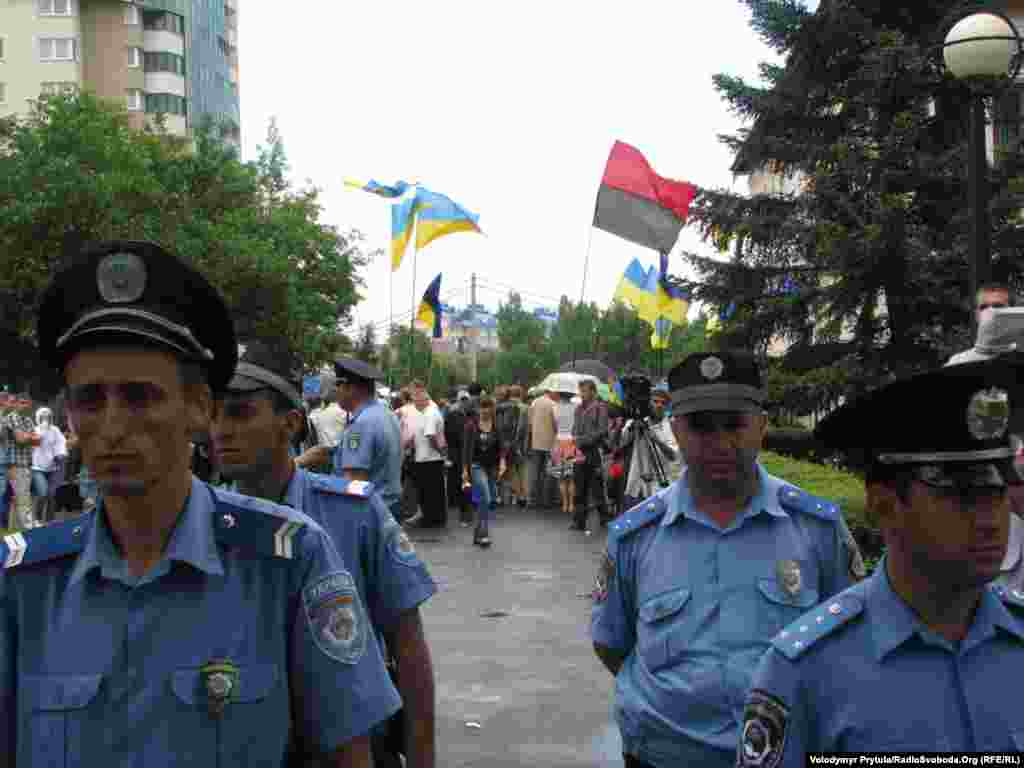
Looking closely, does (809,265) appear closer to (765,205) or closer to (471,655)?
(765,205)

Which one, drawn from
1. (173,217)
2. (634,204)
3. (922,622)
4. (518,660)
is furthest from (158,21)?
(922,622)

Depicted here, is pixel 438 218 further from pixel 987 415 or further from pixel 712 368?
pixel 987 415

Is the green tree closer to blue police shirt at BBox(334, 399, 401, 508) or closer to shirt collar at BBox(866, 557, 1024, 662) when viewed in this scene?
blue police shirt at BBox(334, 399, 401, 508)

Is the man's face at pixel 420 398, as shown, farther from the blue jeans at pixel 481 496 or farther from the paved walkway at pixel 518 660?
the paved walkway at pixel 518 660

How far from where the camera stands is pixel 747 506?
4.12 metres

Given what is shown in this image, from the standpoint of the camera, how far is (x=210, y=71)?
3585 inches

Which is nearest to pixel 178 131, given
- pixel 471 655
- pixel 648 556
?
pixel 471 655

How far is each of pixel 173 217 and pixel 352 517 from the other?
4088cm

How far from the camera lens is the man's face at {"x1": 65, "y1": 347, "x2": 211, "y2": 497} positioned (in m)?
2.32

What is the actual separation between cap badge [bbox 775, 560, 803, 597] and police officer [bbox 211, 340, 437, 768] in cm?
97

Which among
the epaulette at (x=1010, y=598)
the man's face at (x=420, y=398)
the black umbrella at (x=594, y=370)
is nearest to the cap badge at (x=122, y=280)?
the epaulette at (x=1010, y=598)

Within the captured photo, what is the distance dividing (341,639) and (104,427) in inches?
20.3

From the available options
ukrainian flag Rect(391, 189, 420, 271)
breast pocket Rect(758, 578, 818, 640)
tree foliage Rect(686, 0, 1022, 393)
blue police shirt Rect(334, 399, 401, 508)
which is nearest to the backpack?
tree foliage Rect(686, 0, 1022, 393)

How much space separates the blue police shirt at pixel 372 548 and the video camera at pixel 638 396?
27.9ft
